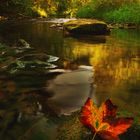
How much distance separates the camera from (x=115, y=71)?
858cm

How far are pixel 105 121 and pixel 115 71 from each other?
191 inches

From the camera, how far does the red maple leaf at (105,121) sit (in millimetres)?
3703

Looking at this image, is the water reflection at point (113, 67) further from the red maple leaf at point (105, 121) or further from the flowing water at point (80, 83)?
the red maple leaf at point (105, 121)

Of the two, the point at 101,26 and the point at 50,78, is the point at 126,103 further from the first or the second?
the point at 101,26

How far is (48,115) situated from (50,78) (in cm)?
255

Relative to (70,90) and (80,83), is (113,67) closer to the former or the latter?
(80,83)

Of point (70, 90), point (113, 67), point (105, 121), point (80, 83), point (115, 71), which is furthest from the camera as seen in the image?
point (113, 67)

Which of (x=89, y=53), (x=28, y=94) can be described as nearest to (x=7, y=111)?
(x=28, y=94)

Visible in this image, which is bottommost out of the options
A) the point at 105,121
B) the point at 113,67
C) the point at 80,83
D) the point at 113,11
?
the point at 113,11

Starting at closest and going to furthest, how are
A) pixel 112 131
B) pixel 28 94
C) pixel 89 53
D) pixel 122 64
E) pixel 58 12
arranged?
pixel 112 131, pixel 28 94, pixel 122 64, pixel 89 53, pixel 58 12

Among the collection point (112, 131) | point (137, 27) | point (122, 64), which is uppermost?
point (112, 131)

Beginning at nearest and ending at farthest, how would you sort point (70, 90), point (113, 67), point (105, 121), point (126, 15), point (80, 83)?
point (105, 121)
point (70, 90)
point (80, 83)
point (113, 67)
point (126, 15)

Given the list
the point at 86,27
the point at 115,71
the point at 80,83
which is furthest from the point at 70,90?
the point at 86,27

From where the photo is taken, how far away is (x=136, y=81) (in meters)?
7.48
